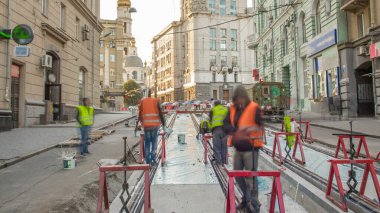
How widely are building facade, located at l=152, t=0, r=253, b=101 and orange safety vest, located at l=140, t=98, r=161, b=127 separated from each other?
56394mm

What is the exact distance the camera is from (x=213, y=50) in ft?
229

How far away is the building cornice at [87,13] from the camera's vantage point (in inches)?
992

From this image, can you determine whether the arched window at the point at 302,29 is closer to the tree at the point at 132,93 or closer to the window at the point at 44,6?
the window at the point at 44,6

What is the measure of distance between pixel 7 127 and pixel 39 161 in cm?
705

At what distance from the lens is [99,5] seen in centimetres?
3309

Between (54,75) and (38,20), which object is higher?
(38,20)

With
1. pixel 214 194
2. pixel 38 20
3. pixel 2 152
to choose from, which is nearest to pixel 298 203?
pixel 214 194

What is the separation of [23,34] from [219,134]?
26.1 feet

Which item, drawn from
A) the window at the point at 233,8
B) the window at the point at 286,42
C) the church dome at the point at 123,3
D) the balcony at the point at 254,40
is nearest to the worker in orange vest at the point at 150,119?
the window at the point at 286,42

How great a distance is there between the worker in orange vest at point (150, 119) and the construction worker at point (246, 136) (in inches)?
149

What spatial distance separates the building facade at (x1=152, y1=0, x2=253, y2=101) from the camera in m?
67.8

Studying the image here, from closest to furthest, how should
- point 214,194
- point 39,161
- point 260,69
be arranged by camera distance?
point 214,194 < point 39,161 < point 260,69

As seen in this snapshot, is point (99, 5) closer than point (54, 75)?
No

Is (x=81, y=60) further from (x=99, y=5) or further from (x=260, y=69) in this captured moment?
(x=260, y=69)
